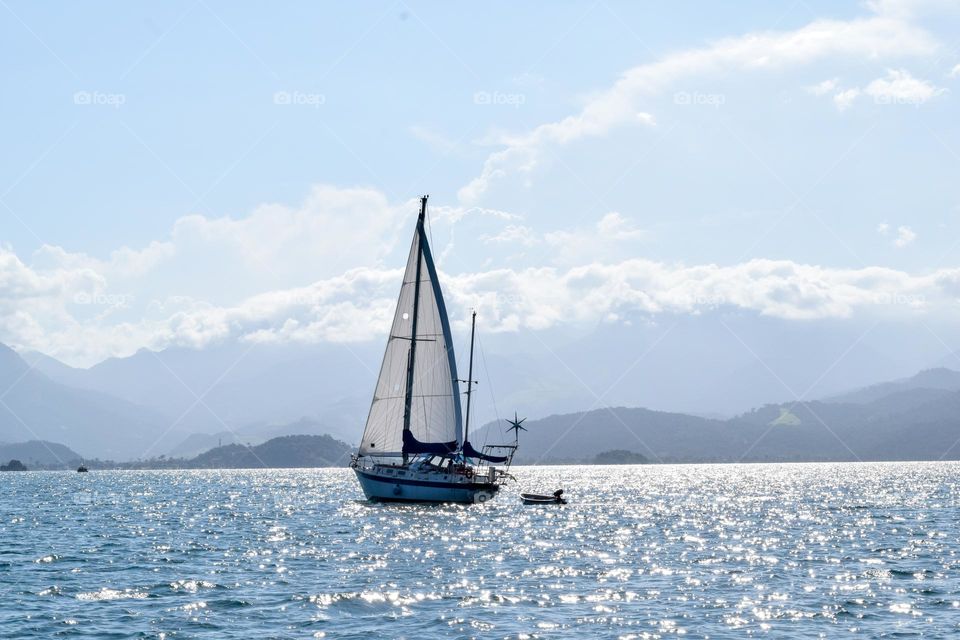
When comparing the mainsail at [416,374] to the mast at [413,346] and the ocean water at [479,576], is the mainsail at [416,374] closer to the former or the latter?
the mast at [413,346]

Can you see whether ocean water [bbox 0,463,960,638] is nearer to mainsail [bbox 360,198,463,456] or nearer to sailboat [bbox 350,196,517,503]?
sailboat [bbox 350,196,517,503]

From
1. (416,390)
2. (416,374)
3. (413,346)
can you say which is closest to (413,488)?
(416,390)

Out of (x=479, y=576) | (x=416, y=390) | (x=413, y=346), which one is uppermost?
(x=413, y=346)

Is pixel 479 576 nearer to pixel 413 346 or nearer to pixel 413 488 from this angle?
pixel 413 488

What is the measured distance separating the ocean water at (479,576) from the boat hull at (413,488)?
2.97 m

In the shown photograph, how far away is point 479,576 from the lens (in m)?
51.6

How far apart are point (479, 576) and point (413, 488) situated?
1792 inches

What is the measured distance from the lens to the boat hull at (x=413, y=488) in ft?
316

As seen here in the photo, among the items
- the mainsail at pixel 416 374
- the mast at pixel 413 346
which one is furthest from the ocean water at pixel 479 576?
the mast at pixel 413 346

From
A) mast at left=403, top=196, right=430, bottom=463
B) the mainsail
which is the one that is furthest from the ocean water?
mast at left=403, top=196, right=430, bottom=463

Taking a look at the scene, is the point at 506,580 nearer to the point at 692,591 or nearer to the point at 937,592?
the point at 692,591

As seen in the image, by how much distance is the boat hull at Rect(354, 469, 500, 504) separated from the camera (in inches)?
3794

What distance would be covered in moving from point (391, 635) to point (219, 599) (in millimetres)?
11040

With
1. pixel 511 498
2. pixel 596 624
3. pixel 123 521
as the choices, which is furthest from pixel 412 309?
pixel 596 624
